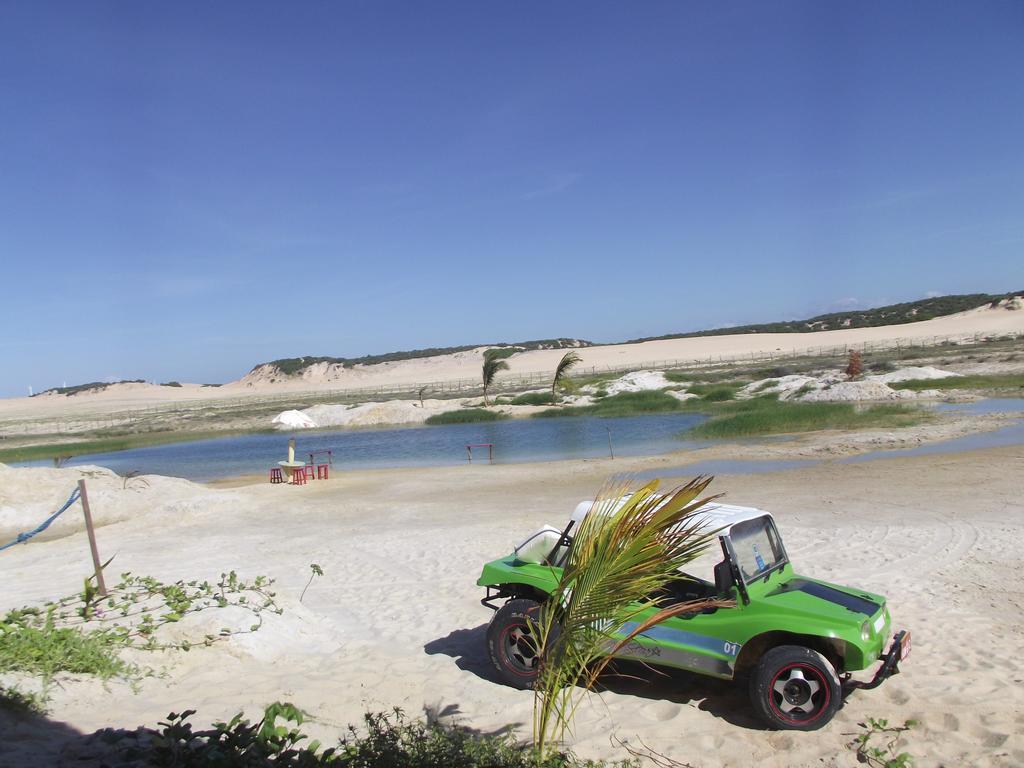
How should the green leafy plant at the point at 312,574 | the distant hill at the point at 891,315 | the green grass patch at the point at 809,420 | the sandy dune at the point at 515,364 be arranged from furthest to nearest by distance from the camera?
the distant hill at the point at 891,315 < the sandy dune at the point at 515,364 < the green grass patch at the point at 809,420 < the green leafy plant at the point at 312,574

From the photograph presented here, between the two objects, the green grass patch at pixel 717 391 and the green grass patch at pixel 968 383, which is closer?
the green grass patch at pixel 968 383

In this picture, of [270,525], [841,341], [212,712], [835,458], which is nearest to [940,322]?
[841,341]

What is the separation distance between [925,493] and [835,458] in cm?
645

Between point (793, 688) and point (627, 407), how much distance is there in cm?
3792

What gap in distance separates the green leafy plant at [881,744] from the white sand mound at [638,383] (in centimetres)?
4554

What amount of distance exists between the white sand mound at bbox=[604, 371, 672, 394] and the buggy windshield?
4440 centimetres

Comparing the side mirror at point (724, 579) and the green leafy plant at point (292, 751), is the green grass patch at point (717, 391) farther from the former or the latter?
the green leafy plant at point (292, 751)

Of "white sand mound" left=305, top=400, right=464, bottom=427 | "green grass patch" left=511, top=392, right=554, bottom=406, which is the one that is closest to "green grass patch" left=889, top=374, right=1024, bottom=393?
"green grass patch" left=511, top=392, right=554, bottom=406

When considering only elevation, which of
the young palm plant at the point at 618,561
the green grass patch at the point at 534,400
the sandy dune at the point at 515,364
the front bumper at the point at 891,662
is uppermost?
the sandy dune at the point at 515,364

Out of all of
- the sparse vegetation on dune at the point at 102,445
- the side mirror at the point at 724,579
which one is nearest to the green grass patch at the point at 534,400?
the sparse vegetation on dune at the point at 102,445

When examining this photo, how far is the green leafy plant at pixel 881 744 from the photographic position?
4945 millimetres

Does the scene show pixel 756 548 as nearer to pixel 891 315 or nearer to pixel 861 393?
pixel 861 393

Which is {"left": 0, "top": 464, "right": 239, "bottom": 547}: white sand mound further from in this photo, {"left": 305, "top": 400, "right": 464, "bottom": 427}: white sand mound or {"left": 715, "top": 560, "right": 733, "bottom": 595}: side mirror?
{"left": 305, "top": 400, "right": 464, "bottom": 427}: white sand mound

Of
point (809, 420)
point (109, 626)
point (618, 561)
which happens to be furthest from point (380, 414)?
point (618, 561)
